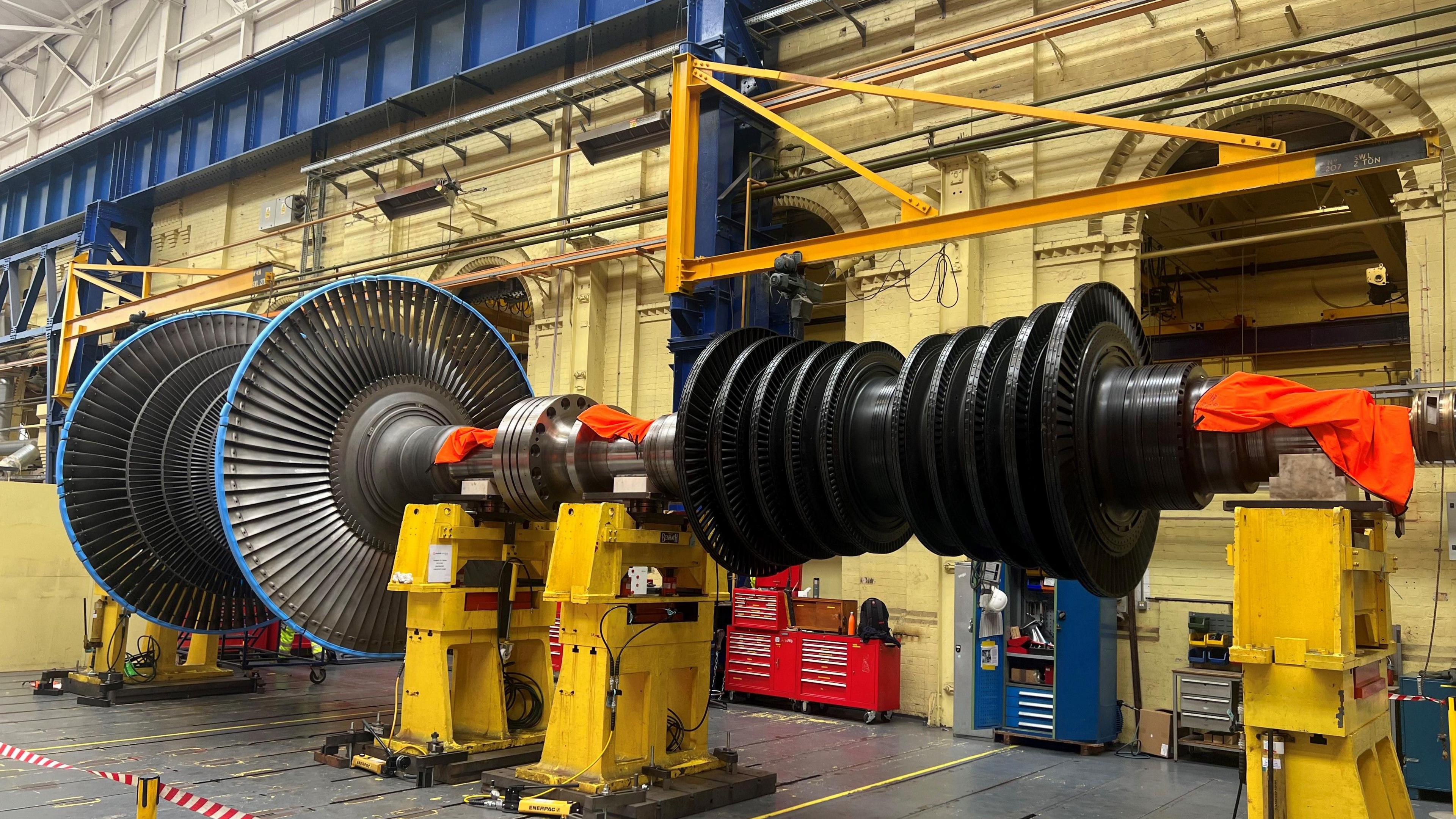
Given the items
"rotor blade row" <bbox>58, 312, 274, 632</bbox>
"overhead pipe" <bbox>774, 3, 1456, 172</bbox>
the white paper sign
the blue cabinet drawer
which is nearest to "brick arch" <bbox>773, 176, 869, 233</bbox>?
"overhead pipe" <bbox>774, 3, 1456, 172</bbox>

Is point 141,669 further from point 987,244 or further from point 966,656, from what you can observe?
point 987,244

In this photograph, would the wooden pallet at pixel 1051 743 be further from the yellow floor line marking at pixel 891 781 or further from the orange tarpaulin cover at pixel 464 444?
the orange tarpaulin cover at pixel 464 444

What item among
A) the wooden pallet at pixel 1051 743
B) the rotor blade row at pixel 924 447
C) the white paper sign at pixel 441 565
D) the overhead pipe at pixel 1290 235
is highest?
the overhead pipe at pixel 1290 235

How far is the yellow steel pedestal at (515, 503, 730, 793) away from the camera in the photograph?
6.00 m

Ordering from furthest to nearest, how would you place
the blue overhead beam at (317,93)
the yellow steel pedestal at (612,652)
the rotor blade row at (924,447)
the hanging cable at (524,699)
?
the blue overhead beam at (317,93) → the hanging cable at (524,699) → the yellow steel pedestal at (612,652) → the rotor blade row at (924,447)

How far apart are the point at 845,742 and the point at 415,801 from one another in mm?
3917

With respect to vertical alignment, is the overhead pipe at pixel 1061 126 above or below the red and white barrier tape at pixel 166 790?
above

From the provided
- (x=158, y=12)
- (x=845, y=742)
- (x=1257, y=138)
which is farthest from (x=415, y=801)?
(x=158, y=12)

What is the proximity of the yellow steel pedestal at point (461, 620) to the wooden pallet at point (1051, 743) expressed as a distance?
13.8ft

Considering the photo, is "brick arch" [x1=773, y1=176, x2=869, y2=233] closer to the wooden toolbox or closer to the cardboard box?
the wooden toolbox

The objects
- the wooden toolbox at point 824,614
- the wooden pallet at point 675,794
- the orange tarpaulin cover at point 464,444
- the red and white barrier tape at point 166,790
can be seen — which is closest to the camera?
the red and white barrier tape at point 166,790

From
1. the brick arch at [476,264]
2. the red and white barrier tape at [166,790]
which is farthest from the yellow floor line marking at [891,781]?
the brick arch at [476,264]

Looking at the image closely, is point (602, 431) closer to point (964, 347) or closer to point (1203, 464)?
point (964, 347)

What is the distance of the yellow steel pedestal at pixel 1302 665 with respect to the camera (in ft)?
13.6
